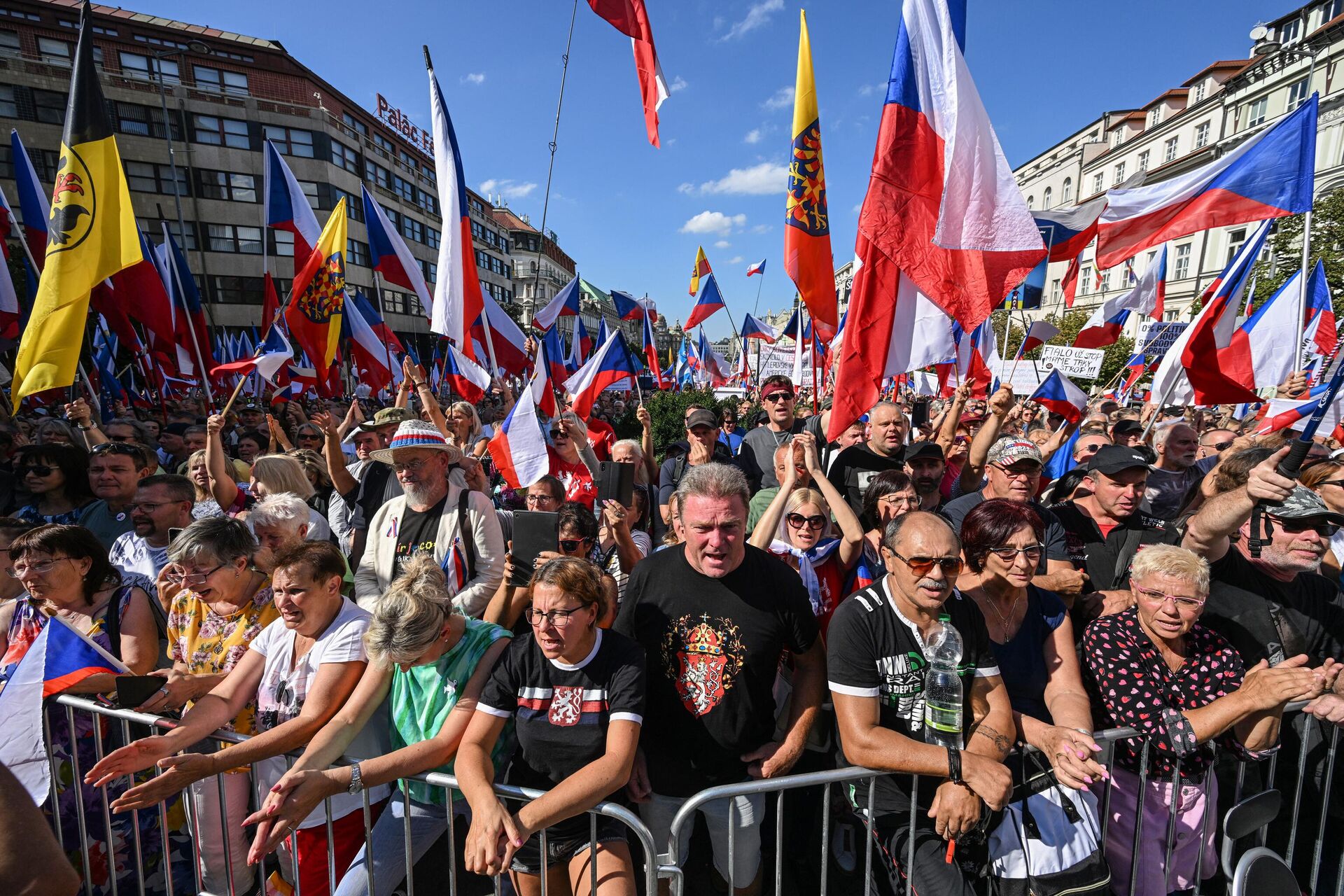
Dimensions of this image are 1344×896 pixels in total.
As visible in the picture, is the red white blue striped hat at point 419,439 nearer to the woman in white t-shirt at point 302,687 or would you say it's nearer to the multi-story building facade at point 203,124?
the woman in white t-shirt at point 302,687

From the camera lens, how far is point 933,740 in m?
2.22

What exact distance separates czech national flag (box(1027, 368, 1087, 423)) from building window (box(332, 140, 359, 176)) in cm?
3973

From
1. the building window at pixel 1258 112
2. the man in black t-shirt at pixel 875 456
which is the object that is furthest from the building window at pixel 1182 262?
the man in black t-shirt at pixel 875 456

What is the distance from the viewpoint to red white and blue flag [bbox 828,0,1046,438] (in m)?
3.31

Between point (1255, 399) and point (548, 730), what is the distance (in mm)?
5691

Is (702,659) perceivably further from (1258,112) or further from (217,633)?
(1258,112)

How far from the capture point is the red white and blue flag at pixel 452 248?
4.70 m

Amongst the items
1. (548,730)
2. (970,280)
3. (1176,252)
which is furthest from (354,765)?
(1176,252)

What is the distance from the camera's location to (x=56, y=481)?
4125mm

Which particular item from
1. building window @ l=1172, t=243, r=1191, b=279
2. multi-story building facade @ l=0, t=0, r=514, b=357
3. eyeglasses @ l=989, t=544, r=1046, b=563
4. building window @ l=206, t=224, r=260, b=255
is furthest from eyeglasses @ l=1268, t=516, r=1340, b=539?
building window @ l=1172, t=243, r=1191, b=279

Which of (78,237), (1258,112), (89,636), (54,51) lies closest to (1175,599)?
(89,636)

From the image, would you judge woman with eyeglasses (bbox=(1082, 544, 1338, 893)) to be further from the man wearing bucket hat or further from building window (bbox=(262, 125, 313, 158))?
building window (bbox=(262, 125, 313, 158))

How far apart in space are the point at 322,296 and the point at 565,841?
22.9ft

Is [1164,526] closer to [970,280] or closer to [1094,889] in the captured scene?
[970,280]
